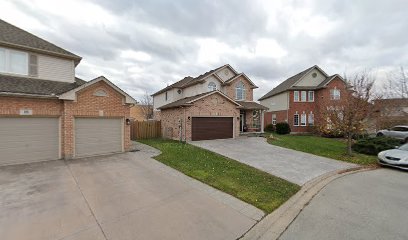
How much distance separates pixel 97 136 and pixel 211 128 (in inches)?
383

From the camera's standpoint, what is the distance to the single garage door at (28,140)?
31.7 ft

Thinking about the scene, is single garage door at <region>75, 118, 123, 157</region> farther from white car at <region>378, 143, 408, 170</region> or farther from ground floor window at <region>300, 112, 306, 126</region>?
ground floor window at <region>300, 112, 306, 126</region>

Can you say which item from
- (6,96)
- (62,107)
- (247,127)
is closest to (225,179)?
(62,107)

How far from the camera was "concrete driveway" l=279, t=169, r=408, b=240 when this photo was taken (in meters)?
4.18

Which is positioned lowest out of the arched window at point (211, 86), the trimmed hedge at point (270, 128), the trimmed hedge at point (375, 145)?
the trimmed hedge at point (375, 145)

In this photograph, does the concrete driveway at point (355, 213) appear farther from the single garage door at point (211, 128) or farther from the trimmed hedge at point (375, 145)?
the single garage door at point (211, 128)

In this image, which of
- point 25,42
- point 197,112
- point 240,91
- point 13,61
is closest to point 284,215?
point 197,112

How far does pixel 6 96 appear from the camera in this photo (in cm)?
961

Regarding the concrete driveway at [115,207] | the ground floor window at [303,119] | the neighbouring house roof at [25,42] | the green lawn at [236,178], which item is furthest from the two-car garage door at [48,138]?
the ground floor window at [303,119]

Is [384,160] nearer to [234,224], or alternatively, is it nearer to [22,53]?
[234,224]

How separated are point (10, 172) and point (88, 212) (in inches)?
Answer: 248

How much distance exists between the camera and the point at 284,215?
5020 mm

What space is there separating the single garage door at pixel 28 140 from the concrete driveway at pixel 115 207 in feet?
5.80

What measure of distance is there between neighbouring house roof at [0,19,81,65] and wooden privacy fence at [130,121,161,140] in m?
8.24
